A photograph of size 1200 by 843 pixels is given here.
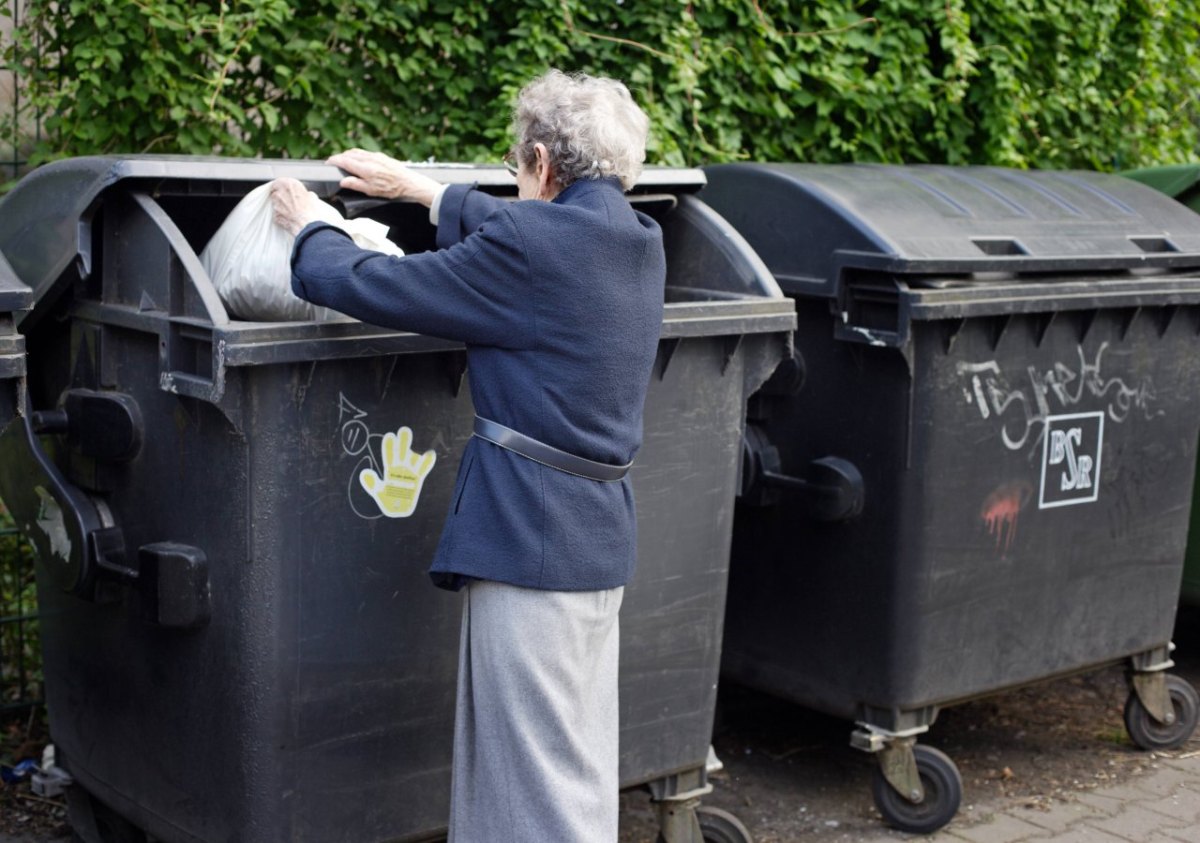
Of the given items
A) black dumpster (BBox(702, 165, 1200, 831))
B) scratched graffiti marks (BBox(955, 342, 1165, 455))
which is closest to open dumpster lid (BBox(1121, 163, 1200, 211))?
black dumpster (BBox(702, 165, 1200, 831))

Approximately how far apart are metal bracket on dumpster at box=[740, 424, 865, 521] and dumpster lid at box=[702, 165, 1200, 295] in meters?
0.43

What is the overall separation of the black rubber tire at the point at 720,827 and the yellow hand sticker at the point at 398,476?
3.95ft

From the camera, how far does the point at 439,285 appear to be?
2.68 m

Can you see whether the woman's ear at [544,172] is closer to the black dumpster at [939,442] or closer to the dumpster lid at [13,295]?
the dumpster lid at [13,295]

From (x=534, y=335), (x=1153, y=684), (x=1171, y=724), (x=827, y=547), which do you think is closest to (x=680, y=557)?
(x=827, y=547)

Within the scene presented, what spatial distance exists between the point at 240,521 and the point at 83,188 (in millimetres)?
743

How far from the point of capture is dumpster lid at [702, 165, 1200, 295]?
3885mm

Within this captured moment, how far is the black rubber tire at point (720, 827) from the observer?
372 cm

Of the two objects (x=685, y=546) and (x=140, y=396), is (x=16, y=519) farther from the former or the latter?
(x=685, y=546)

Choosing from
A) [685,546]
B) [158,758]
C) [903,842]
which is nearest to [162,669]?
[158,758]

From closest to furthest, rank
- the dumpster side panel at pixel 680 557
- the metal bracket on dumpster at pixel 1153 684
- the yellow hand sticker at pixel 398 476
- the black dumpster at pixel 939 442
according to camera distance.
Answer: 1. the yellow hand sticker at pixel 398 476
2. the dumpster side panel at pixel 680 557
3. the black dumpster at pixel 939 442
4. the metal bracket on dumpster at pixel 1153 684

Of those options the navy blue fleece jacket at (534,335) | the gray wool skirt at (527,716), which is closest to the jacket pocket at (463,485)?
the navy blue fleece jacket at (534,335)

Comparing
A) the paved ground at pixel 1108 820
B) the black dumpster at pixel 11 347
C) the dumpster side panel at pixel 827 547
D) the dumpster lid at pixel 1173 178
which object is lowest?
the paved ground at pixel 1108 820

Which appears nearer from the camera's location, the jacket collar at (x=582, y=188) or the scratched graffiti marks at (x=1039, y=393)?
the jacket collar at (x=582, y=188)
